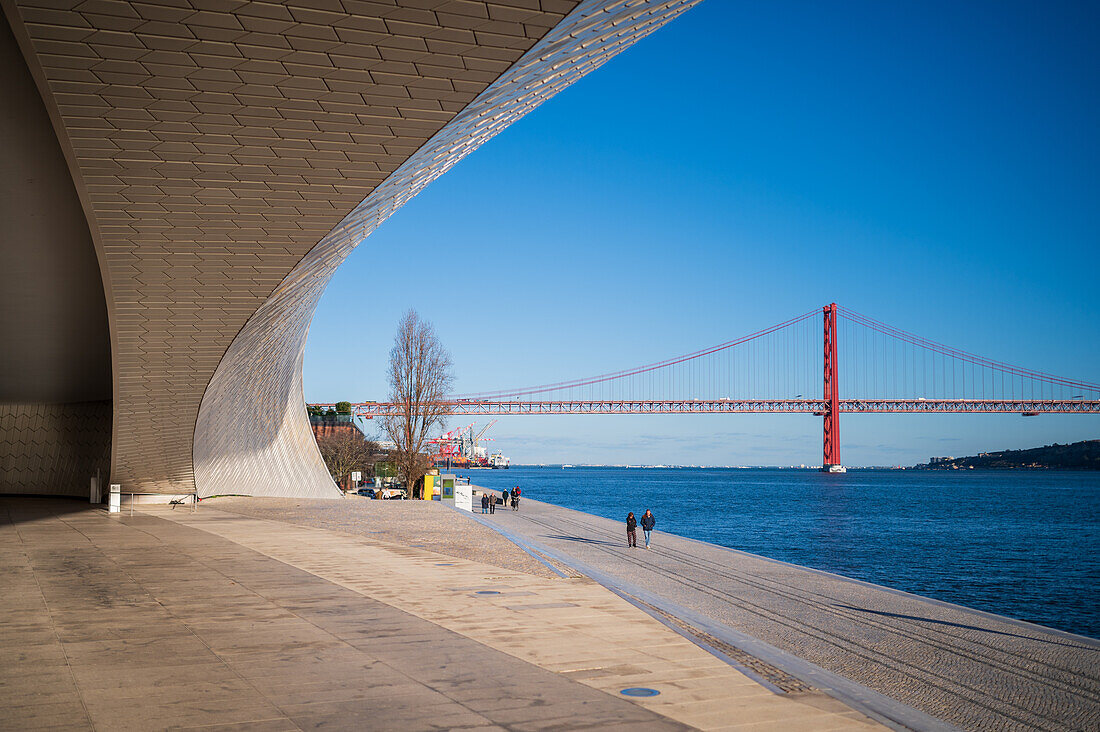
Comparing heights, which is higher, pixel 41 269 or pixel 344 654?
pixel 41 269

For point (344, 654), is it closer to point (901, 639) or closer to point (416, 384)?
point (901, 639)

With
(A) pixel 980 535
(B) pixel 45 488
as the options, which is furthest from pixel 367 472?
(A) pixel 980 535

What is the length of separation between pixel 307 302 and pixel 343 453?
31.7m

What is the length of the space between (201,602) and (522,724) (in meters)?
4.66

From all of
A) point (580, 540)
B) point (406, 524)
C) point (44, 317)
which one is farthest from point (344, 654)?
point (580, 540)

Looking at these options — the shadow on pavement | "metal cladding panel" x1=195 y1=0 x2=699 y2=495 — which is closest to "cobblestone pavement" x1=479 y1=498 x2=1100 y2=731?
the shadow on pavement

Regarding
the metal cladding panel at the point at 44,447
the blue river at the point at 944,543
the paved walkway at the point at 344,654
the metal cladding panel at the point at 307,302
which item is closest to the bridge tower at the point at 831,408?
the blue river at the point at 944,543

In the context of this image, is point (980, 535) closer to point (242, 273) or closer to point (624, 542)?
point (624, 542)

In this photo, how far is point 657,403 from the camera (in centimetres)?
7894

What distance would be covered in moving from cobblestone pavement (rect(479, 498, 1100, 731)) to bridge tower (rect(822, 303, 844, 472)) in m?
60.2

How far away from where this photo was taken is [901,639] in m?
11.8

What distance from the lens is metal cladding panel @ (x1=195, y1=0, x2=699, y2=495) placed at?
27.9ft

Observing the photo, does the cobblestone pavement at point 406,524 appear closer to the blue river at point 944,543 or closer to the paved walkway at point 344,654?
the paved walkway at point 344,654

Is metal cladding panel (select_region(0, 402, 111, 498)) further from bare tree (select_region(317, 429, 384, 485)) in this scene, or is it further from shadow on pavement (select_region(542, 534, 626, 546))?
bare tree (select_region(317, 429, 384, 485))
